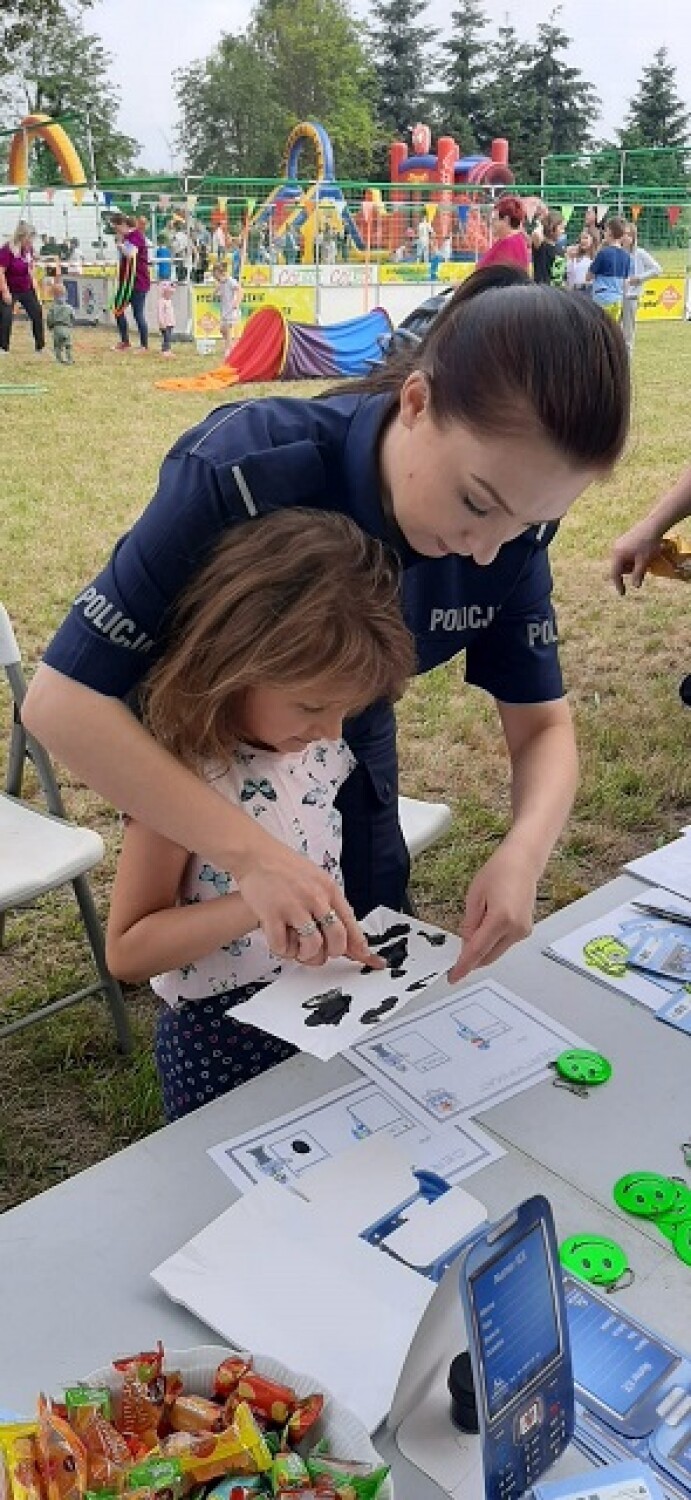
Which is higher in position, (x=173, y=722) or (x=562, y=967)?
(x=173, y=722)

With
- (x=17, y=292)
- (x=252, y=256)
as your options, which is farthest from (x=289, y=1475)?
(x=252, y=256)

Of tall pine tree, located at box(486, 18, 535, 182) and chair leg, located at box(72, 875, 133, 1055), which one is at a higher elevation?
tall pine tree, located at box(486, 18, 535, 182)

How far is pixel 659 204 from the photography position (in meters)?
16.8

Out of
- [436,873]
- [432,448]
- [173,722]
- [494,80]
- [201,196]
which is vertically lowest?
[436,873]

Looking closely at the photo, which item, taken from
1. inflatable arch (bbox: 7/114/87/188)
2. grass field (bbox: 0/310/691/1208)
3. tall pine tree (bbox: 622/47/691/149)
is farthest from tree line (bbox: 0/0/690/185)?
grass field (bbox: 0/310/691/1208)

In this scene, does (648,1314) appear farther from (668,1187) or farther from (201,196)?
(201,196)

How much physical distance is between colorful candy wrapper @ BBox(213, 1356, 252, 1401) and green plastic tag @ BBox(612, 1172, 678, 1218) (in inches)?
16.4

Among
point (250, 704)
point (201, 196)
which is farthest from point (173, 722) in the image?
point (201, 196)

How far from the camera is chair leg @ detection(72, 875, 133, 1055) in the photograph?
2.23 meters

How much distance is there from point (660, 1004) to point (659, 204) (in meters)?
17.8

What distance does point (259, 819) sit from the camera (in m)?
1.33

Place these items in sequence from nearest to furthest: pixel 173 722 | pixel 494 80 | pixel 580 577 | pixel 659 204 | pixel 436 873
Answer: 1. pixel 173 722
2. pixel 436 873
3. pixel 580 577
4. pixel 659 204
5. pixel 494 80

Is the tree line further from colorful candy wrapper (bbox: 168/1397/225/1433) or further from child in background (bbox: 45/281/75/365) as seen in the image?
colorful candy wrapper (bbox: 168/1397/225/1433)

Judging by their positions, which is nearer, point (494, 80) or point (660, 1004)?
point (660, 1004)
